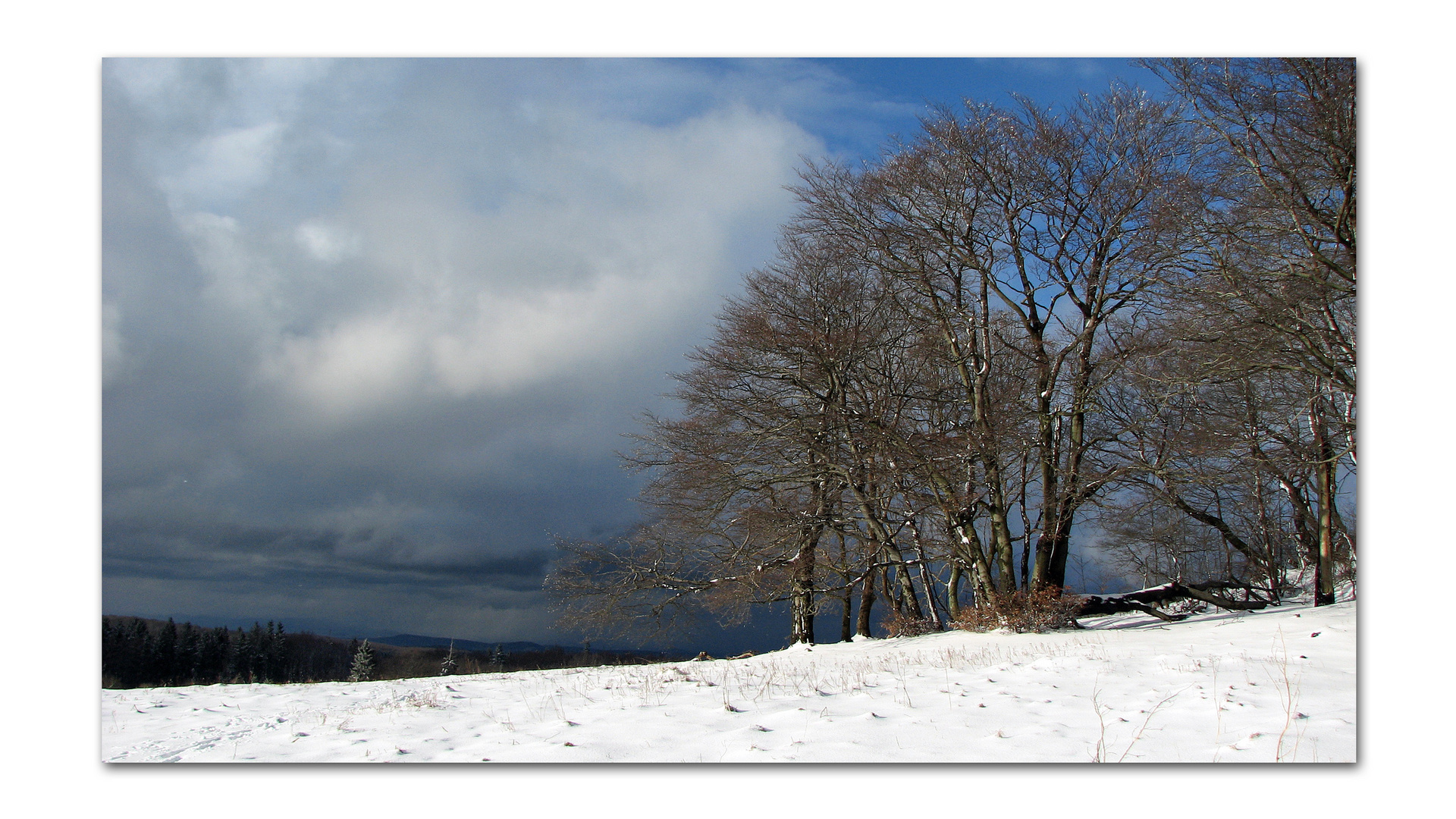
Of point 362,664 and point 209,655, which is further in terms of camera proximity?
point 362,664

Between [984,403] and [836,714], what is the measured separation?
940cm

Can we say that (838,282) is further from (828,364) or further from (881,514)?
(881,514)

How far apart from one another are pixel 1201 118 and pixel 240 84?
438 inches

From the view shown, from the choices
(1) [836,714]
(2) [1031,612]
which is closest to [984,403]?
(2) [1031,612]

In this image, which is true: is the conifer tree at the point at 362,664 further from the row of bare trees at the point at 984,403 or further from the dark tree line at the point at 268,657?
the row of bare trees at the point at 984,403

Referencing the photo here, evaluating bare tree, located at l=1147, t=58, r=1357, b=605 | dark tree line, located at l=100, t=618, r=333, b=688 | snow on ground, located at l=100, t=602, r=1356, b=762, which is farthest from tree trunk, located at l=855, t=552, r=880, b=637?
dark tree line, located at l=100, t=618, r=333, b=688

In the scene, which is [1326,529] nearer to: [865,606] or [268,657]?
[865,606]

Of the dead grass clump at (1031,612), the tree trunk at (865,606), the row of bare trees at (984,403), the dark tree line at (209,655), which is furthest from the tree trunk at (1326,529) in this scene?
the dark tree line at (209,655)

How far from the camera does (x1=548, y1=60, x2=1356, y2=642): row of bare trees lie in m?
11.3

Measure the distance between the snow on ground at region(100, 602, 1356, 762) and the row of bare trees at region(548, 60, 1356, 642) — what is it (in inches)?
165

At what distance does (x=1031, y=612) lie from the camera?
12305 millimetres

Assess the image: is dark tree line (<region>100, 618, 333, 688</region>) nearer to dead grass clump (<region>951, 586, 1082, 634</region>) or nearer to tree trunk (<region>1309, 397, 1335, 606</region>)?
dead grass clump (<region>951, 586, 1082, 634</region>)
